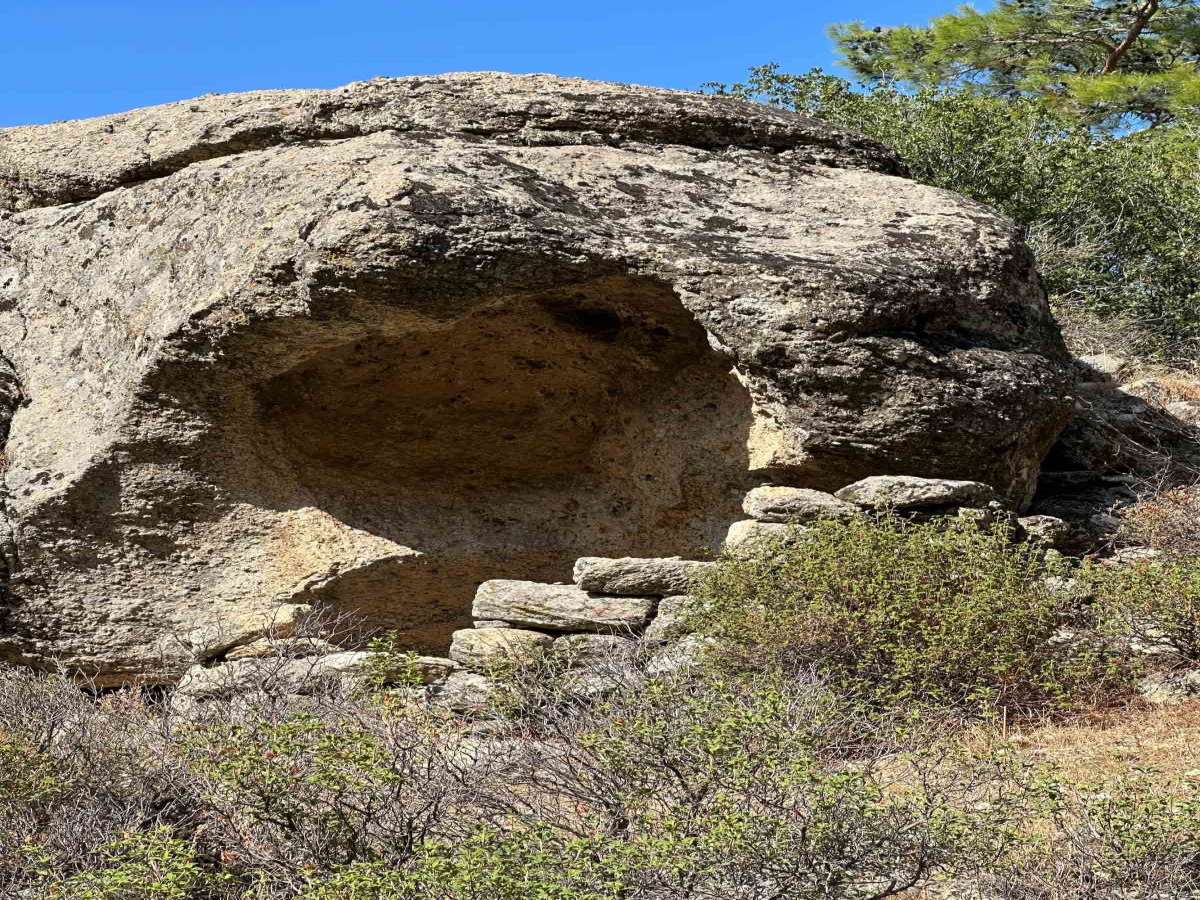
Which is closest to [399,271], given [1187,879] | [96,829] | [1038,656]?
[96,829]

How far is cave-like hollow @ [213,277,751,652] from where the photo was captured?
342 inches

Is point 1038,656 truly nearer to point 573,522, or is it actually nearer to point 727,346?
point 727,346

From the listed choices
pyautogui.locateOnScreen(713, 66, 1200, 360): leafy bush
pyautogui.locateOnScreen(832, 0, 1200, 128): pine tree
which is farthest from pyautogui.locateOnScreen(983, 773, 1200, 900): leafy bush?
pyautogui.locateOnScreen(832, 0, 1200, 128): pine tree

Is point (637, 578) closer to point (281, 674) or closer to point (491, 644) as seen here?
point (491, 644)

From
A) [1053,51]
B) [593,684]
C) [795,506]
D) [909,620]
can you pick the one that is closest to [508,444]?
[795,506]

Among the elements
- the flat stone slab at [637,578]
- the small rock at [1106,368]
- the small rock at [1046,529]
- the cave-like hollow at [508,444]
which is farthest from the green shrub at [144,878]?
the small rock at [1106,368]

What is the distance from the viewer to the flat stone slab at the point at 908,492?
7.80 metres

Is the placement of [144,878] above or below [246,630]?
below

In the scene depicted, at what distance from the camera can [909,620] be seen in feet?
21.9

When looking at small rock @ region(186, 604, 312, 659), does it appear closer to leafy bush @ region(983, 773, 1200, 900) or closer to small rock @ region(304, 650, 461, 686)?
small rock @ region(304, 650, 461, 686)

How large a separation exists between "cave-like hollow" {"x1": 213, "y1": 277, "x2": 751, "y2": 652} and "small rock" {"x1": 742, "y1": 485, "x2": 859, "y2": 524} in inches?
23.5

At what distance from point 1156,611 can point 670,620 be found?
2.32 metres

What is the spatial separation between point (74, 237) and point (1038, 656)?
6.36 metres

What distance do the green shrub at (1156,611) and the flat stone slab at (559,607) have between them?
7.46 ft
